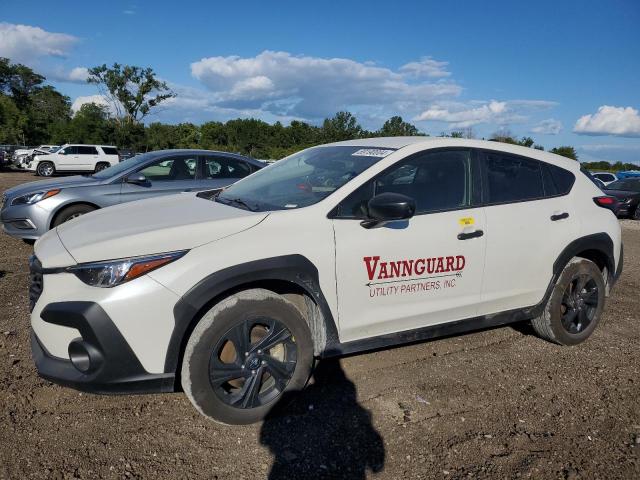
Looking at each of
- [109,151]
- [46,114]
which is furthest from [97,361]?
[46,114]

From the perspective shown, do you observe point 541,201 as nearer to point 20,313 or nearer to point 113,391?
point 113,391

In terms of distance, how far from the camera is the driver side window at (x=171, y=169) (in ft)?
25.0

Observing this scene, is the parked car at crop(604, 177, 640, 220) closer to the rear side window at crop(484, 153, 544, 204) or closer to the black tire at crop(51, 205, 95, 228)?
the rear side window at crop(484, 153, 544, 204)

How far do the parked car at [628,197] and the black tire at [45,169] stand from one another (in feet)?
85.8

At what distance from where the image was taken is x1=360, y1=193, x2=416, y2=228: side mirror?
2996 mm

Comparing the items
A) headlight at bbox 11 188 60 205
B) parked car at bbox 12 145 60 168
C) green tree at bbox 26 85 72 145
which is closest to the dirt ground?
headlight at bbox 11 188 60 205

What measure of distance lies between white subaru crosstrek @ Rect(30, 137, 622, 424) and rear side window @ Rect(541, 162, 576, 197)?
11 mm

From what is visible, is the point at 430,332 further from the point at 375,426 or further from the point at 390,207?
the point at 390,207

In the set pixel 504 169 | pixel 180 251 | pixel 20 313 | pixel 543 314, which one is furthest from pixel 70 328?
pixel 543 314

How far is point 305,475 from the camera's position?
2562 mm

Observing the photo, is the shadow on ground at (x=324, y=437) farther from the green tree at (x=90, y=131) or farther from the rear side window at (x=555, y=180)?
the green tree at (x=90, y=131)

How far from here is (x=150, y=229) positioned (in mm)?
2871

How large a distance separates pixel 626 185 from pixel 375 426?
17.5 m

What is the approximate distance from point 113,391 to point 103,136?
5556 centimetres
